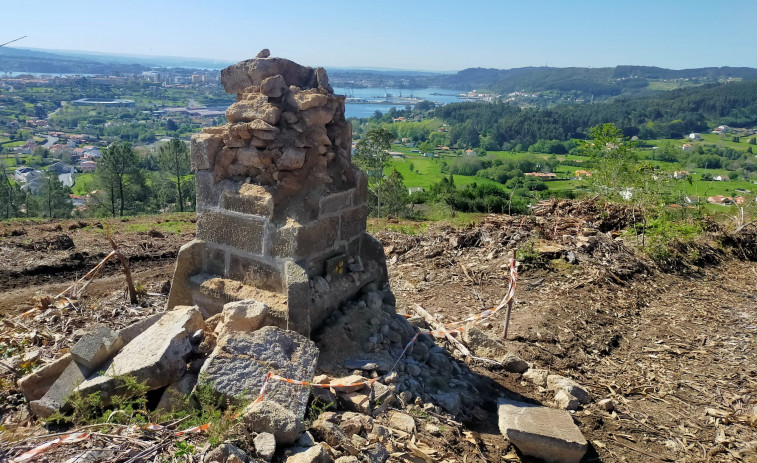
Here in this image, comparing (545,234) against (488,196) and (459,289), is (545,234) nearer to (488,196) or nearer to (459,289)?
(459,289)

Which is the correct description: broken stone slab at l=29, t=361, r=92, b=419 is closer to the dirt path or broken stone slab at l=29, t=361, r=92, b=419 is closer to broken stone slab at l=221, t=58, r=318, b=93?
broken stone slab at l=221, t=58, r=318, b=93

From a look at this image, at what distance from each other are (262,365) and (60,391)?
5.08 feet

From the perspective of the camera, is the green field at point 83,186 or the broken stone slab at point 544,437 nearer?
the broken stone slab at point 544,437

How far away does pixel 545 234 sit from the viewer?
11.2 meters

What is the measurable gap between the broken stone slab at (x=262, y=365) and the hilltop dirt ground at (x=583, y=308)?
1333mm

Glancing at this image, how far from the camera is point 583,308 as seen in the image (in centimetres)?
798

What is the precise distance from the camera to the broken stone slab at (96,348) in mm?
3704

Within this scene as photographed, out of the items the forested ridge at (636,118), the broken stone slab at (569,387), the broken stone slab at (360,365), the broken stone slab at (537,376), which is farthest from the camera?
the forested ridge at (636,118)

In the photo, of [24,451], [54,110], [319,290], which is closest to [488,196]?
[319,290]

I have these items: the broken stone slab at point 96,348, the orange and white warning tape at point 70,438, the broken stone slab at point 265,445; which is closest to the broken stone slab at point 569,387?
the broken stone slab at point 265,445

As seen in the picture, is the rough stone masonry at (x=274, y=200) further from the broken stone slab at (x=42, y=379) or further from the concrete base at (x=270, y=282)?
the broken stone slab at (x=42, y=379)

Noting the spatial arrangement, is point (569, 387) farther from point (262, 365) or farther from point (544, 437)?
point (262, 365)

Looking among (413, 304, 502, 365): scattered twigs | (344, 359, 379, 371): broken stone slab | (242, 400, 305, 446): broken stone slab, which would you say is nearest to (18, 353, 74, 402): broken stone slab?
(242, 400, 305, 446): broken stone slab

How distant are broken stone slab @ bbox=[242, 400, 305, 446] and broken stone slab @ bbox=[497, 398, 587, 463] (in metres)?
2.09
